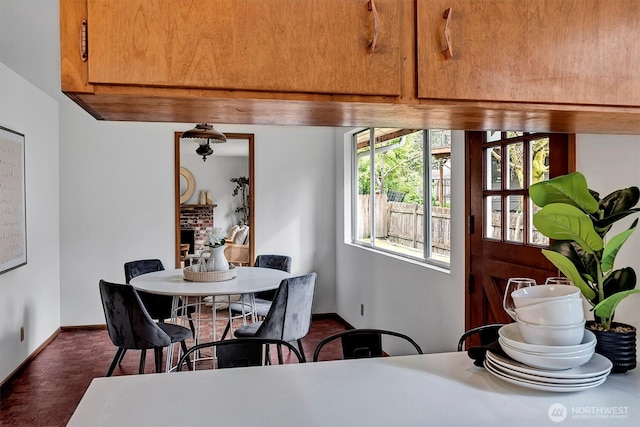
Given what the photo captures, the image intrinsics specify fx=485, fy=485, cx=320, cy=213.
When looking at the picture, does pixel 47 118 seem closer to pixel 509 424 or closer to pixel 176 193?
pixel 176 193

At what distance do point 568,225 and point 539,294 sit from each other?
0.72 feet

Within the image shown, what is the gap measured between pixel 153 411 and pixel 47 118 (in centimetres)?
430

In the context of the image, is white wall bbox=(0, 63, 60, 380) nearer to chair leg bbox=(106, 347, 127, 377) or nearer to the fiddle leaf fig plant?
chair leg bbox=(106, 347, 127, 377)

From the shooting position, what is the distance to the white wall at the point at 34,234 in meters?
3.63

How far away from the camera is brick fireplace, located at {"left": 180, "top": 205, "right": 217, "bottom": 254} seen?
238 inches

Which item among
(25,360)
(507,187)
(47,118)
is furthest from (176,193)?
(507,187)

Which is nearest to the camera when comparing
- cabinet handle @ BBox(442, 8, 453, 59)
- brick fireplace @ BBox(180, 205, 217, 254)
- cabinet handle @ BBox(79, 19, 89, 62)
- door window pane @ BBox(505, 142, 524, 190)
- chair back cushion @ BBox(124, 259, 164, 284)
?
cabinet handle @ BBox(79, 19, 89, 62)

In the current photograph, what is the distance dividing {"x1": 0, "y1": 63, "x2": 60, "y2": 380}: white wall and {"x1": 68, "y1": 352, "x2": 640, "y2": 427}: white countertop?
2944 millimetres

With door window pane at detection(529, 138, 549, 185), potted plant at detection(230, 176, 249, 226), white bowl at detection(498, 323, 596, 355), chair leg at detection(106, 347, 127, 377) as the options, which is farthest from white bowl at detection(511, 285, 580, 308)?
potted plant at detection(230, 176, 249, 226)

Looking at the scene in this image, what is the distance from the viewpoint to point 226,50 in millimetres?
1000

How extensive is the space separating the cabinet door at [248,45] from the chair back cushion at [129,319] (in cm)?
230

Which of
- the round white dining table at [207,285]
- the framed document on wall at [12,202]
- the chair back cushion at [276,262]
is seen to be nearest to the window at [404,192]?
the chair back cushion at [276,262]

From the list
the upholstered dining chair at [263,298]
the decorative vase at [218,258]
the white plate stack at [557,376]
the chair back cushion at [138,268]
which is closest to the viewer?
the white plate stack at [557,376]

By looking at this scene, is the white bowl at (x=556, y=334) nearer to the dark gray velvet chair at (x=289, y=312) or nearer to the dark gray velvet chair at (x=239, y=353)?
the dark gray velvet chair at (x=239, y=353)
